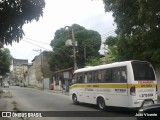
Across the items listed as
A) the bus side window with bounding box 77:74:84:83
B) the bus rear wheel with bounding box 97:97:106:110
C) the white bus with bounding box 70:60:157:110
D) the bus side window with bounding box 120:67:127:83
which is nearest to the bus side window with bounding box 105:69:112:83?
the white bus with bounding box 70:60:157:110

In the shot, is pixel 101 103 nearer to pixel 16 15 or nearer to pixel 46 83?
pixel 16 15

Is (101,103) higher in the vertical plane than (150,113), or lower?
lower

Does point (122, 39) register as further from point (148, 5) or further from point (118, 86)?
point (148, 5)

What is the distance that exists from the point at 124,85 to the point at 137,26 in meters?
4.48

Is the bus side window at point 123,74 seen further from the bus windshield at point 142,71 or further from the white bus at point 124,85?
the bus windshield at point 142,71

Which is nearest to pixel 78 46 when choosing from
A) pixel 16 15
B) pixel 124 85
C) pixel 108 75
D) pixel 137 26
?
pixel 137 26

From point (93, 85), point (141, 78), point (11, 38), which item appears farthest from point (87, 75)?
point (11, 38)

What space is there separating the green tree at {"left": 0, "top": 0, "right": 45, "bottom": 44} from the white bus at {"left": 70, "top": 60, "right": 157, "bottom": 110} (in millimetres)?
8710

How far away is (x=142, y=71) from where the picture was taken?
16234 millimetres

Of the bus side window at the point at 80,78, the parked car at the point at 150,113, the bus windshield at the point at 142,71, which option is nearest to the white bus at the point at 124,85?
the bus windshield at the point at 142,71

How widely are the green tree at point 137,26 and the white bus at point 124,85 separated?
183 centimetres

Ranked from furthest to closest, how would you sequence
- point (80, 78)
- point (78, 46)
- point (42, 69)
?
1. point (42, 69)
2. point (78, 46)
3. point (80, 78)

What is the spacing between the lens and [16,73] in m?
159

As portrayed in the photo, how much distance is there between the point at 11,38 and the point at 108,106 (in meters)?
11.0
